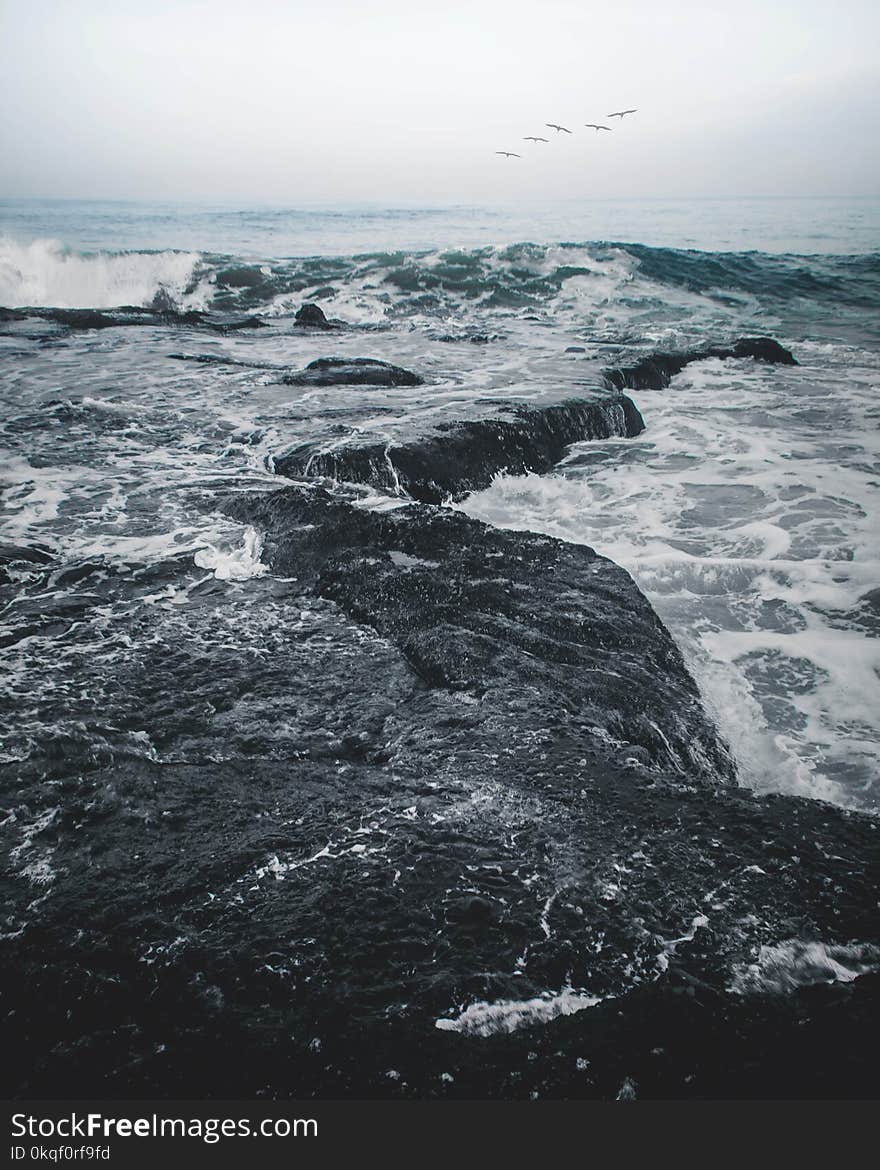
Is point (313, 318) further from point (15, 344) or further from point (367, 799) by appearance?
point (367, 799)

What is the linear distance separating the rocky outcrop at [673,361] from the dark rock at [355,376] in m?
→ 2.98

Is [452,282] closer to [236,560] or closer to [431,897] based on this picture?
[236,560]

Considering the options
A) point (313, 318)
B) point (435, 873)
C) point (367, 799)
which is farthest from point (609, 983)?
point (313, 318)

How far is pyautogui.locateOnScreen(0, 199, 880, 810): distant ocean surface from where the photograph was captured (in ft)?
11.5

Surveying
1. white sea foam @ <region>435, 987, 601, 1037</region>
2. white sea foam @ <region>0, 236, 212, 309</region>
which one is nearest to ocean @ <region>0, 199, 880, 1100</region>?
white sea foam @ <region>435, 987, 601, 1037</region>

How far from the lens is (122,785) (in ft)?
8.70

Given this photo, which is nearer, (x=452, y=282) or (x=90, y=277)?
(x=452, y=282)

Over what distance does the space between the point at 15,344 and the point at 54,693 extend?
40.1 ft

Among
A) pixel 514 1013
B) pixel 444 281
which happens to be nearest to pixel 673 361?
pixel 514 1013

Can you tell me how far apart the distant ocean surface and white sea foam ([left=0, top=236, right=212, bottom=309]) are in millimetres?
7839

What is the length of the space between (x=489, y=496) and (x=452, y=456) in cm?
55

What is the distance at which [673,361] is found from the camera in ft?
38.8

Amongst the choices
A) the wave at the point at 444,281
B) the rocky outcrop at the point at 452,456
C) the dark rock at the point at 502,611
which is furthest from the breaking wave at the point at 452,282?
the dark rock at the point at 502,611

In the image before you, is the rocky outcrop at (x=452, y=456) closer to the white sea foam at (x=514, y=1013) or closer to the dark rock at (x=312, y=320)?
the white sea foam at (x=514, y=1013)
